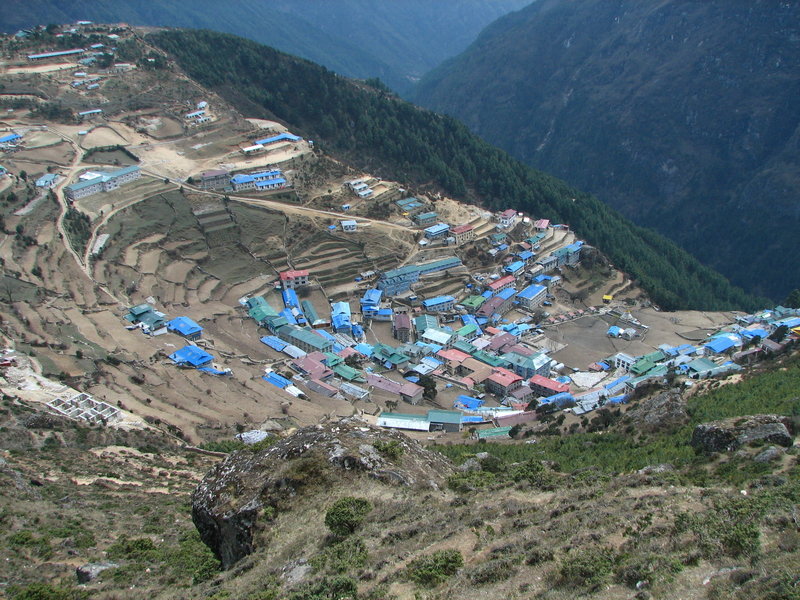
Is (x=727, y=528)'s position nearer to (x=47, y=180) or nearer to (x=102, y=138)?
(x=47, y=180)

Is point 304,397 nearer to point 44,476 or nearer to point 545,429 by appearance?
point 545,429

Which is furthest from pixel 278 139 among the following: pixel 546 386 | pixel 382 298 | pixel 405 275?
pixel 546 386

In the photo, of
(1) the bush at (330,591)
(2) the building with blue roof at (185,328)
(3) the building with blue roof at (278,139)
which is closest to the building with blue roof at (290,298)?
(2) the building with blue roof at (185,328)

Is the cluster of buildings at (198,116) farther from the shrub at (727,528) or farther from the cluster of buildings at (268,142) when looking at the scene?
the shrub at (727,528)

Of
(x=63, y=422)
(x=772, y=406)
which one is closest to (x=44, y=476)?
(x=63, y=422)

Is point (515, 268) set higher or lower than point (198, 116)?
lower

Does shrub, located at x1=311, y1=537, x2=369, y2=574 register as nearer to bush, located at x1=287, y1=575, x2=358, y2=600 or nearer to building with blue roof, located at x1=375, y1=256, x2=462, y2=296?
bush, located at x1=287, y1=575, x2=358, y2=600

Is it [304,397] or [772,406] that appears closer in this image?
[772,406]
